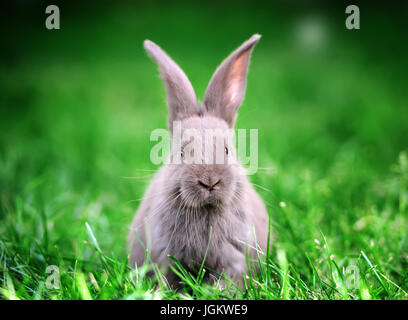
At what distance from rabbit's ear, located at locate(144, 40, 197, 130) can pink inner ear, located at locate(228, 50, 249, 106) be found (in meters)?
0.24

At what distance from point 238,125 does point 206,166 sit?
83.2 inches

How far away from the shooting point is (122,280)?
221 cm

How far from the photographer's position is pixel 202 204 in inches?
89.4

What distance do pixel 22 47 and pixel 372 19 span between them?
20.2 ft

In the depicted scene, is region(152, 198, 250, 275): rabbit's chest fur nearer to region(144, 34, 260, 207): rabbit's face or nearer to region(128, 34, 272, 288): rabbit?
region(128, 34, 272, 288): rabbit

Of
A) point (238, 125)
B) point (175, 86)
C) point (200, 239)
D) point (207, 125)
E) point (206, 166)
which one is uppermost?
point (175, 86)

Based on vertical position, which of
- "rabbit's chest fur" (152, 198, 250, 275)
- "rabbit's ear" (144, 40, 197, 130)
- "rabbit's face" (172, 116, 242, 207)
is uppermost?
"rabbit's ear" (144, 40, 197, 130)

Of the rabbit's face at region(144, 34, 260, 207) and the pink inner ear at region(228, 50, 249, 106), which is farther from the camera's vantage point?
the pink inner ear at region(228, 50, 249, 106)

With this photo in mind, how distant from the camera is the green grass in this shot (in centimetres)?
241

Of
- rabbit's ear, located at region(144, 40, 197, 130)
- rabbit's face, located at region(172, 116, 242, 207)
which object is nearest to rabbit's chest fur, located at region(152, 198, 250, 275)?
rabbit's face, located at region(172, 116, 242, 207)

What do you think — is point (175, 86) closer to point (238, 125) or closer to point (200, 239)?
point (200, 239)

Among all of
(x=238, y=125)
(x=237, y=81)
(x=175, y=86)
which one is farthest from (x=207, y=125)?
(x=238, y=125)
